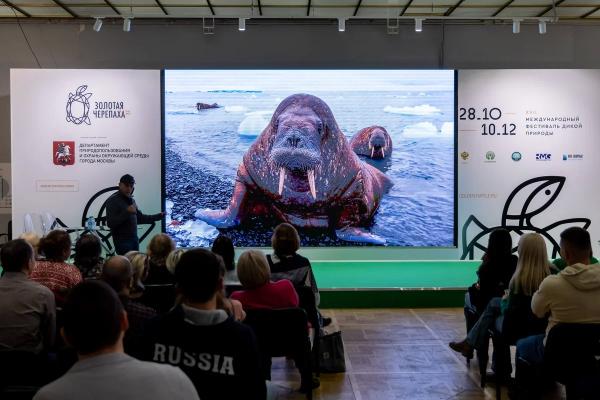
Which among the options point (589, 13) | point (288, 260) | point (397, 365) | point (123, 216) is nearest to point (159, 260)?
point (288, 260)

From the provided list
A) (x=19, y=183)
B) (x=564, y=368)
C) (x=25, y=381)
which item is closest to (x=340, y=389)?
(x=564, y=368)

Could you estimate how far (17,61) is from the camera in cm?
848

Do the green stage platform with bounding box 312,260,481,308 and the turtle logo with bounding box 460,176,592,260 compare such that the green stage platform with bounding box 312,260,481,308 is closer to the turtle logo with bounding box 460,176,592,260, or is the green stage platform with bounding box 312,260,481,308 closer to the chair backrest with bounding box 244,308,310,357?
the turtle logo with bounding box 460,176,592,260

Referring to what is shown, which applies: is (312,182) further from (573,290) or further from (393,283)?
(573,290)

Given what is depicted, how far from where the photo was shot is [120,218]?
6.35 m

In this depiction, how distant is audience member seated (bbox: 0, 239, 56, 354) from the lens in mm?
2693

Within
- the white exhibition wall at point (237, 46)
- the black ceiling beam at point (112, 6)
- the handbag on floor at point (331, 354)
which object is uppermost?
the black ceiling beam at point (112, 6)

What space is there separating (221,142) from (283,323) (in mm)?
4952

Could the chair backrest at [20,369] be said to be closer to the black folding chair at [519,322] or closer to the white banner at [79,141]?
the black folding chair at [519,322]

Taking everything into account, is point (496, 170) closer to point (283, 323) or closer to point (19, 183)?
point (283, 323)

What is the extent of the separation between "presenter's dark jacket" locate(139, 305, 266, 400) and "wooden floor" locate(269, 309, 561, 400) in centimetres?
92

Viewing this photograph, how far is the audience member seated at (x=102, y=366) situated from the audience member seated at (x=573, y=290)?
7.42 ft

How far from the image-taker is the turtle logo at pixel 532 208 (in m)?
7.61

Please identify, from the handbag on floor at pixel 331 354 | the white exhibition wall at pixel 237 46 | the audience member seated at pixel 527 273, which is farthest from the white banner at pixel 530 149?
the audience member seated at pixel 527 273
